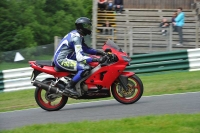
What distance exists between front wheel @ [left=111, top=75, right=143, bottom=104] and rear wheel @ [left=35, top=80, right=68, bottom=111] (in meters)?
1.07

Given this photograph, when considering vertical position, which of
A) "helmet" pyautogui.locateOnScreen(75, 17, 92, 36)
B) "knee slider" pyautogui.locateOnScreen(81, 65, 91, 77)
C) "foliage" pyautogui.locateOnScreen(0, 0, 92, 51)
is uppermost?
"helmet" pyautogui.locateOnScreen(75, 17, 92, 36)

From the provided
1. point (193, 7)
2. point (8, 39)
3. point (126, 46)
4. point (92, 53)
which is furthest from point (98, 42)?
point (8, 39)

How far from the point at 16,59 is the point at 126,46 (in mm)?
3817

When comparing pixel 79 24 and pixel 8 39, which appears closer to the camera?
pixel 79 24

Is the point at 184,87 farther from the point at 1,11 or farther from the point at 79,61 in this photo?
the point at 1,11

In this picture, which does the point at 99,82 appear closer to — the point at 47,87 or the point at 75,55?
the point at 75,55

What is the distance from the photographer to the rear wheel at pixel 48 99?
10.5m

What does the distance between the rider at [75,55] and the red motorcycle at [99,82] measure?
0.12 meters

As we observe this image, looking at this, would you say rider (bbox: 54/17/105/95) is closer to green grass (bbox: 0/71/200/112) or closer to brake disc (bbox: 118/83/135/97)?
brake disc (bbox: 118/83/135/97)

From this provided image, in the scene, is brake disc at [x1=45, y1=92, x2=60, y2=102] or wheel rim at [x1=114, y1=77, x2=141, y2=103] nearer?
wheel rim at [x1=114, y1=77, x2=141, y2=103]

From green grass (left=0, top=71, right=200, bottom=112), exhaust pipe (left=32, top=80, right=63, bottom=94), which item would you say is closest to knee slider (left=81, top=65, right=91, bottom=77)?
exhaust pipe (left=32, top=80, right=63, bottom=94)

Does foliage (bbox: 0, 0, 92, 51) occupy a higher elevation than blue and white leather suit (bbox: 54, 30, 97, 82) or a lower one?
lower

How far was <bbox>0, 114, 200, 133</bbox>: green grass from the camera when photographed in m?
7.41

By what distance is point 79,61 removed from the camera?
33.9 feet
